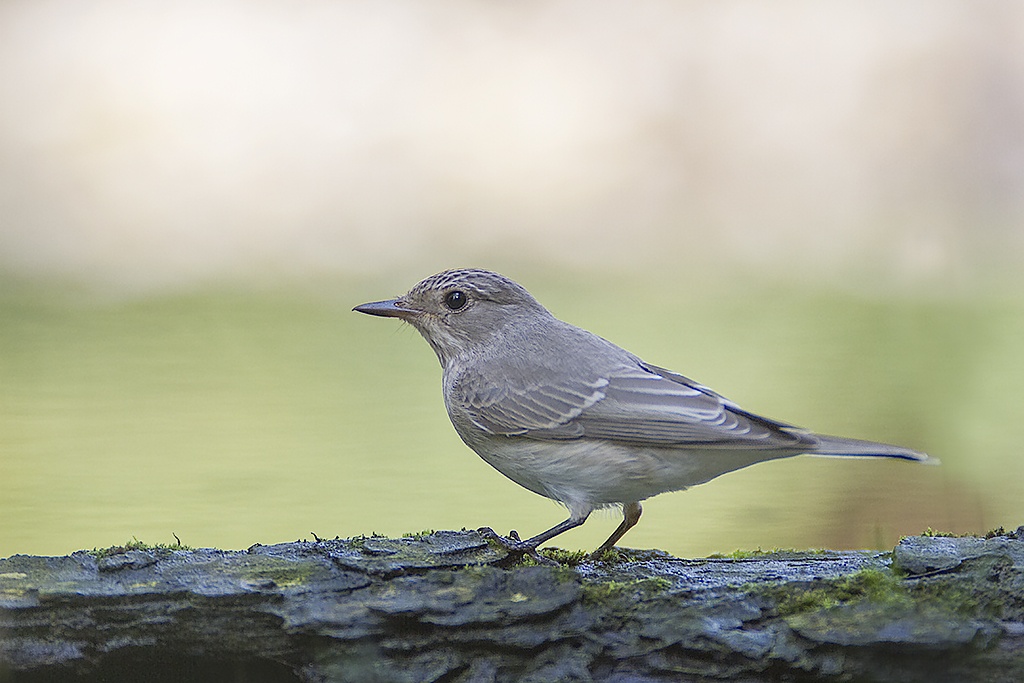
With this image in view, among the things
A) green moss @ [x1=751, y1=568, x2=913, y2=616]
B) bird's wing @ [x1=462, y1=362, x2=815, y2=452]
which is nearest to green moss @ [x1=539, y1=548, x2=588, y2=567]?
bird's wing @ [x1=462, y1=362, x2=815, y2=452]

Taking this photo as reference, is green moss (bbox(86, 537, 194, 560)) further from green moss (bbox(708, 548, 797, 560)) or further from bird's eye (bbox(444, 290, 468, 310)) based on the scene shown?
green moss (bbox(708, 548, 797, 560))

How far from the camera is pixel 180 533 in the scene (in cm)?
525

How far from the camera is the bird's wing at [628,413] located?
13.2 ft

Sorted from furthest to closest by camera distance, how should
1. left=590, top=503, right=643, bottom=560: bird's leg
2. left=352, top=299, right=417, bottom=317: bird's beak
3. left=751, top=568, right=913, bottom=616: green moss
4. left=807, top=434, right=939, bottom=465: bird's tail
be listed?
left=352, top=299, right=417, bottom=317: bird's beak < left=590, top=503, right=643, bottom=560: bird's leg < left=807, top=434, right=939, bottom=465: bird's tail < left=751, top=568, right=913, bottom=616: green moss

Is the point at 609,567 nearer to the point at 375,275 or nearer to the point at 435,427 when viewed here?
the point at 435,427

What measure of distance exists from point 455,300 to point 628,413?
982 millimetres

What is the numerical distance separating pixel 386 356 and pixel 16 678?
15.9 ft

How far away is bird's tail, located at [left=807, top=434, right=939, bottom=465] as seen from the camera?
12.5 ft

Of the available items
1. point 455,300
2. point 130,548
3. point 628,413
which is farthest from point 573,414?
point 130,548

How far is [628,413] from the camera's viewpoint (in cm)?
420

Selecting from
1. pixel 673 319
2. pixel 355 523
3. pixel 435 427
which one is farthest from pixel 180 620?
pixel 673 319

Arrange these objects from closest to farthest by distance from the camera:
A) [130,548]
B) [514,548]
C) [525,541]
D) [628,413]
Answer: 1. [130,548]
2. [514,548]
3. [525,541]
4. [628,413]

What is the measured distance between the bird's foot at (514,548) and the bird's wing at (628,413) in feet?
1.28

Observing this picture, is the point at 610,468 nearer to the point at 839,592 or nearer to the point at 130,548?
the point at 839,592
